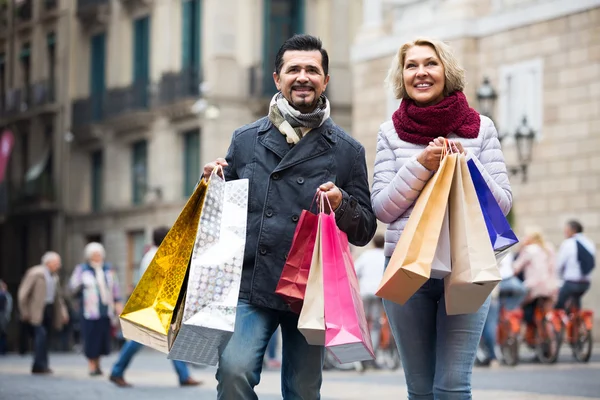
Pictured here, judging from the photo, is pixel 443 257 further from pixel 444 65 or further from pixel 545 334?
pixel 545 334

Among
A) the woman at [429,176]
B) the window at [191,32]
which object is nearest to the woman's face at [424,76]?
the woman at [429,176]

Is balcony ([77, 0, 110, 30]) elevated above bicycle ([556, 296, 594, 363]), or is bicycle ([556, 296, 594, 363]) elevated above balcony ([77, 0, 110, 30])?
balcony ([77, 0, 110, 30])

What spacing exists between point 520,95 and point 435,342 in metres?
19.8

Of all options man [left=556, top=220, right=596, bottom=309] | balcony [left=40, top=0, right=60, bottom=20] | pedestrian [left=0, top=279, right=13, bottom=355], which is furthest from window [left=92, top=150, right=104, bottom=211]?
man [left=556, top=220, right=596, bottom=309]

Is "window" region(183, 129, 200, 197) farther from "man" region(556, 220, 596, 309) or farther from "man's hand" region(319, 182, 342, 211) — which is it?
"man's hand" region(319, 182, 342, 211)

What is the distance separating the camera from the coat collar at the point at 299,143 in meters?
6.23

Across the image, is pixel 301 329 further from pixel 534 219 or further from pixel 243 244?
pixel 534 219

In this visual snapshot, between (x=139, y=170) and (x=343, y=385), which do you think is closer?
A: (x=343, y=385)

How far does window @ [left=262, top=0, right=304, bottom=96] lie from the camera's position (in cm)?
3547

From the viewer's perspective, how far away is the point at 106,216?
39781 mm

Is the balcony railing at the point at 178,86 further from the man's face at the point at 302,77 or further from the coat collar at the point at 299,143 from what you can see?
the man's face at the point at 302,77

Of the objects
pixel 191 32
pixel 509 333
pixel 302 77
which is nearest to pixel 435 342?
pixel 302 77

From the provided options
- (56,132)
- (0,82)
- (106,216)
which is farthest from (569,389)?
(0,82)

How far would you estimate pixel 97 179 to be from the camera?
1635 inches
